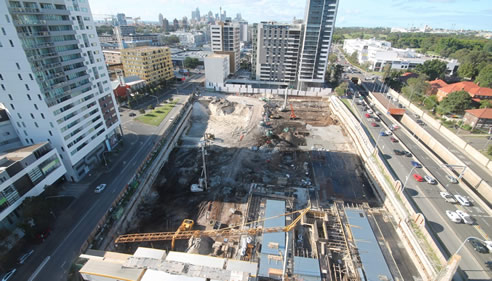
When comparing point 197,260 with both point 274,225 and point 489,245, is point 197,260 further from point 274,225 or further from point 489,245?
point 489,245

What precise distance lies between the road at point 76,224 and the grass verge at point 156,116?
1632cm

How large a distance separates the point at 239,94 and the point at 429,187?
8183 centimetres

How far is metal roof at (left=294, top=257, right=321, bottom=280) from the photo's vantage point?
30.0m

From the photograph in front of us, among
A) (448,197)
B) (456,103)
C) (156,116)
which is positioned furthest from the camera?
(156,116)

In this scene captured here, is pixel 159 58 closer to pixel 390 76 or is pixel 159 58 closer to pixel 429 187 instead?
pixel 429 187

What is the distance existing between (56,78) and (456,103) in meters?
109

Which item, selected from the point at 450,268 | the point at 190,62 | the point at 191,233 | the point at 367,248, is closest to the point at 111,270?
the point at 191,233

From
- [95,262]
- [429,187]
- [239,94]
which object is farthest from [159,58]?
[429,187]

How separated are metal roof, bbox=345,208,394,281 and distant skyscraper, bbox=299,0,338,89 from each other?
7956 centimetres

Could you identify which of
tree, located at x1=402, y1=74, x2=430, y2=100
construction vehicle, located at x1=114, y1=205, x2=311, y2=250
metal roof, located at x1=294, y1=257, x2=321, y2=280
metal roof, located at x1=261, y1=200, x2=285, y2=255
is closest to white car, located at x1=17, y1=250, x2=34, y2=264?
construction vehicle, located at x1=114, y1=205, x2=311, y2=250

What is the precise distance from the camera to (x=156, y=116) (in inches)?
2965

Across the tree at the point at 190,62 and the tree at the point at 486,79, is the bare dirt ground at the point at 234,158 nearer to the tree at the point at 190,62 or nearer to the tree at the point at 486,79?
the tree at the point at 190,62

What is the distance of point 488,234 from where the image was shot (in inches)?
1353

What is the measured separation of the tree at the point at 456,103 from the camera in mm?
69750
